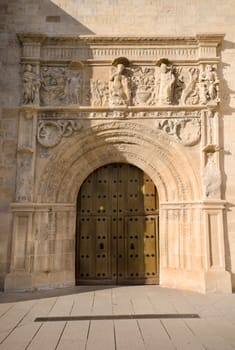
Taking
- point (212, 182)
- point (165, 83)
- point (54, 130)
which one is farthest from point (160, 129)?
point (54, 130)

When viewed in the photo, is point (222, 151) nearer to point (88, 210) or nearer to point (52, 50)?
point (88, 210)

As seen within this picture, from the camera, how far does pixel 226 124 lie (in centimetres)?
607

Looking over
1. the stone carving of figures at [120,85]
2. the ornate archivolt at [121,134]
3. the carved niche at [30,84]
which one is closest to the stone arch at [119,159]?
the ornate archivolt at [121,134]

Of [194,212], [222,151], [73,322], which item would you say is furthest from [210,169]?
[73,322]

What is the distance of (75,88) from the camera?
245 inches

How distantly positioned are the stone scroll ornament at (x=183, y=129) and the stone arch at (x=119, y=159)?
123 millimetres

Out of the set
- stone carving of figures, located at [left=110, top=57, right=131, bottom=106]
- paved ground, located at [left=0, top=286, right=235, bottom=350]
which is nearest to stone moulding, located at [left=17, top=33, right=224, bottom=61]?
stone carving of figures, located at [left=110, top=57, right=131, bottom=106]

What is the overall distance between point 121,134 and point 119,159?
49 centimetres

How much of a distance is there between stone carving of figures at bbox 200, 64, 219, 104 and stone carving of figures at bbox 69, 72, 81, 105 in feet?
7.69

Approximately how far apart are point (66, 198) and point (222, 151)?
3.05 metres

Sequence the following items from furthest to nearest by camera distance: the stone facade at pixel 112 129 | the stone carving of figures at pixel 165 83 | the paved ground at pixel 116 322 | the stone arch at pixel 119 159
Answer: the stone carving of figures at pixel 165 83
the stone arch at pixel 119 159
the stone facade at pixel 112 129
the paved ground at pixel 116 322

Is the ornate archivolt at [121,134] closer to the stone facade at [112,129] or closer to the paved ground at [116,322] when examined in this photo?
the stone facade at [112,129]

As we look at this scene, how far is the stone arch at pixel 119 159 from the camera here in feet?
19.6

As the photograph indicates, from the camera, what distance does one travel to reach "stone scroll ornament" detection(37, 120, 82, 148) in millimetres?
6000
